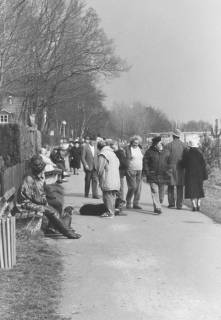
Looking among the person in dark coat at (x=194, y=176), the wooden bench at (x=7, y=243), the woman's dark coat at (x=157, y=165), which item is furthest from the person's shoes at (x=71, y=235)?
the person in dark coat at (x=194, y=176)

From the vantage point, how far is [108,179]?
13.9m

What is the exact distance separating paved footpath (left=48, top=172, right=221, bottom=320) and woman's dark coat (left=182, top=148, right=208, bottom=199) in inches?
70.4

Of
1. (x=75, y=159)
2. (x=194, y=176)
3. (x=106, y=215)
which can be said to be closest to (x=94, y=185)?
(x=194, y=176)

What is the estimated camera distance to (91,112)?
104 metres

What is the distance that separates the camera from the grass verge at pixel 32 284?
6.35 meters

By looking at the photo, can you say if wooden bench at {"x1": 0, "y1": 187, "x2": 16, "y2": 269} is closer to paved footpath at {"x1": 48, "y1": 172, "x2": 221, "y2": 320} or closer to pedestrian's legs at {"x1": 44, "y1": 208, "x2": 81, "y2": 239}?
paved footpath at {"x1": 48, "y1": 172, "x2": 221, "y2": 320}

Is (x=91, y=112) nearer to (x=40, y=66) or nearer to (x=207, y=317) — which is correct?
(x=40, y=66)

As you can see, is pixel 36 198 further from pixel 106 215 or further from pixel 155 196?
pixel 155 196

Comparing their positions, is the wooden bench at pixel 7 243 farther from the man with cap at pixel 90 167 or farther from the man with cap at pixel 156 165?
the man with cap at pixel 90 167

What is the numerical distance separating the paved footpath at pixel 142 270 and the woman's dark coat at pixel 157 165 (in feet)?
5.56

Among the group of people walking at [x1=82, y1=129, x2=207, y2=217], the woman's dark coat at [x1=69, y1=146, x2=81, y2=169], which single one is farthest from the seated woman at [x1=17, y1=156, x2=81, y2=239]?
the woman's dark coat at [x1=69, y1=146, x2=81, y2=169]

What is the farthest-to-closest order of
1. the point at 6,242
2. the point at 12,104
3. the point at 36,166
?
the point at 12,104 → the point at 36,166 → the point at 6,242

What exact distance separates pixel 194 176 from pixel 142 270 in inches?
286

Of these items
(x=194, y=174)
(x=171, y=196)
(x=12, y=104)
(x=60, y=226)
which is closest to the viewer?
(x=60, y=226)
